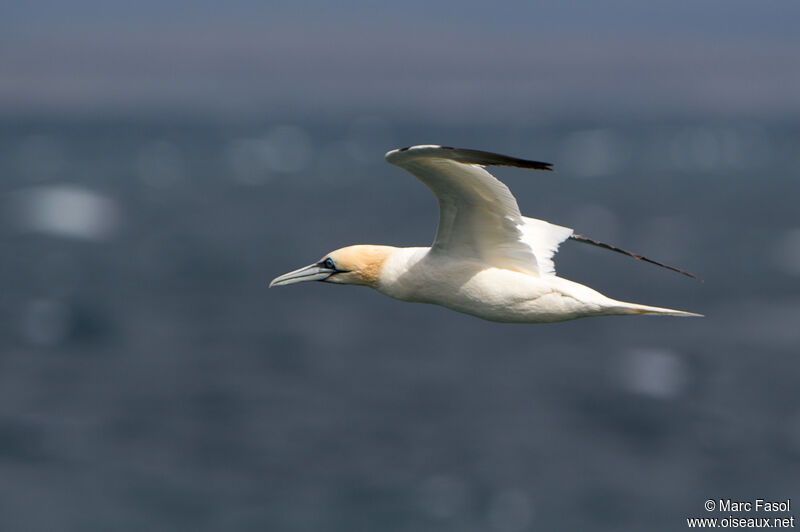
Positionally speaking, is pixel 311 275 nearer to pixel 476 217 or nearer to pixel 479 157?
pixel 476 217

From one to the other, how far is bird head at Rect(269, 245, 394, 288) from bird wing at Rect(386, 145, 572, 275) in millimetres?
814

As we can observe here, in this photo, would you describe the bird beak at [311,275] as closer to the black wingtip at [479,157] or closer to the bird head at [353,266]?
the bird head at [353,266]

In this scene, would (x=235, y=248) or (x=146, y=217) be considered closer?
(x=235, y=248)

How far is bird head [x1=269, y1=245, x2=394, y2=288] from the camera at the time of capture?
12.9 meters

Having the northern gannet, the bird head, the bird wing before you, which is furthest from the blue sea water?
the bird wing

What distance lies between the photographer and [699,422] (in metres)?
70.1

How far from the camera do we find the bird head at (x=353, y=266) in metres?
12.9

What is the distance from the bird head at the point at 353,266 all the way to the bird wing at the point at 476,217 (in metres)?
0.81

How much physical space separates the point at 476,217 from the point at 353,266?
166 centimetres

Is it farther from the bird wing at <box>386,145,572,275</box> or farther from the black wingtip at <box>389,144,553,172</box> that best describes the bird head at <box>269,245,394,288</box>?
the black wingtip at <box>389,144,553,172</box>

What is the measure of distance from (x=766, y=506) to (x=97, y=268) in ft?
223

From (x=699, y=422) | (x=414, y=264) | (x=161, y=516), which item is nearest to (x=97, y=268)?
(x=161, y=516)

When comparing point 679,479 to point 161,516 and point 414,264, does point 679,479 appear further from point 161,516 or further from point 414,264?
point 414,264

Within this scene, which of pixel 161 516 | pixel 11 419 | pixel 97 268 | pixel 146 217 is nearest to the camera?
pixel 161 516
